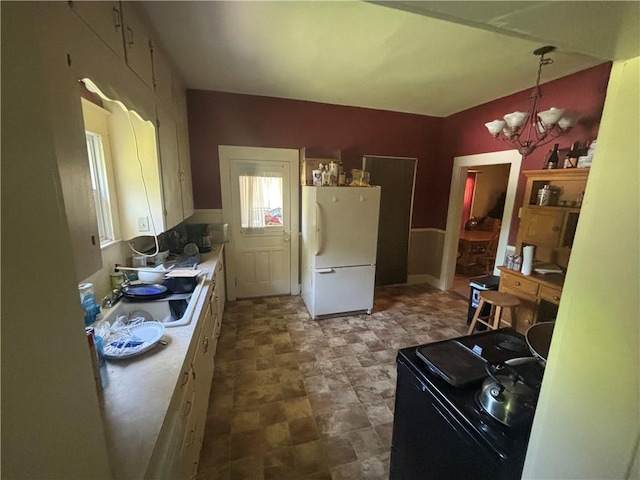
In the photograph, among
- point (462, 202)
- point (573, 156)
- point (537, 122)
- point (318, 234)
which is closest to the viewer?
point (573, 156)

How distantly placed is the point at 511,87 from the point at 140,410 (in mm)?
3891

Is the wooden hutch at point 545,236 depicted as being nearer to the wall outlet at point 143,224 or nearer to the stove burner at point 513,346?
the stove burner at point 513,346

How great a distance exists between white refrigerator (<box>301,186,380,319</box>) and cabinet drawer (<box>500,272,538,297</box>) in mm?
1341

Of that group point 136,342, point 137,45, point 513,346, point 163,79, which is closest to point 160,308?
point 136,342

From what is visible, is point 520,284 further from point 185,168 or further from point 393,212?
point 185,168

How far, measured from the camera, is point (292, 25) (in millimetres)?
1816

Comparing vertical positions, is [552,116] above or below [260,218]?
above

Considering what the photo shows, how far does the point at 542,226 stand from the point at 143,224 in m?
3.53

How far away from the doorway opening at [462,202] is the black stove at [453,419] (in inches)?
87.6

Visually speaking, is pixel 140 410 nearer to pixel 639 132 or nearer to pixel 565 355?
pixel 565 355

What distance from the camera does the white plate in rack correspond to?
1120 millimetres

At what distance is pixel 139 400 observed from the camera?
36.6 inches

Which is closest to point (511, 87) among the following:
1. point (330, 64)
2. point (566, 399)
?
point (330, 64)

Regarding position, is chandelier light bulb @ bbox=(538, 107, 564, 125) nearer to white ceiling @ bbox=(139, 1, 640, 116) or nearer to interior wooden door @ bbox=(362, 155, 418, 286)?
white ceiling @ bbox=(139, 1, 640, 116)
